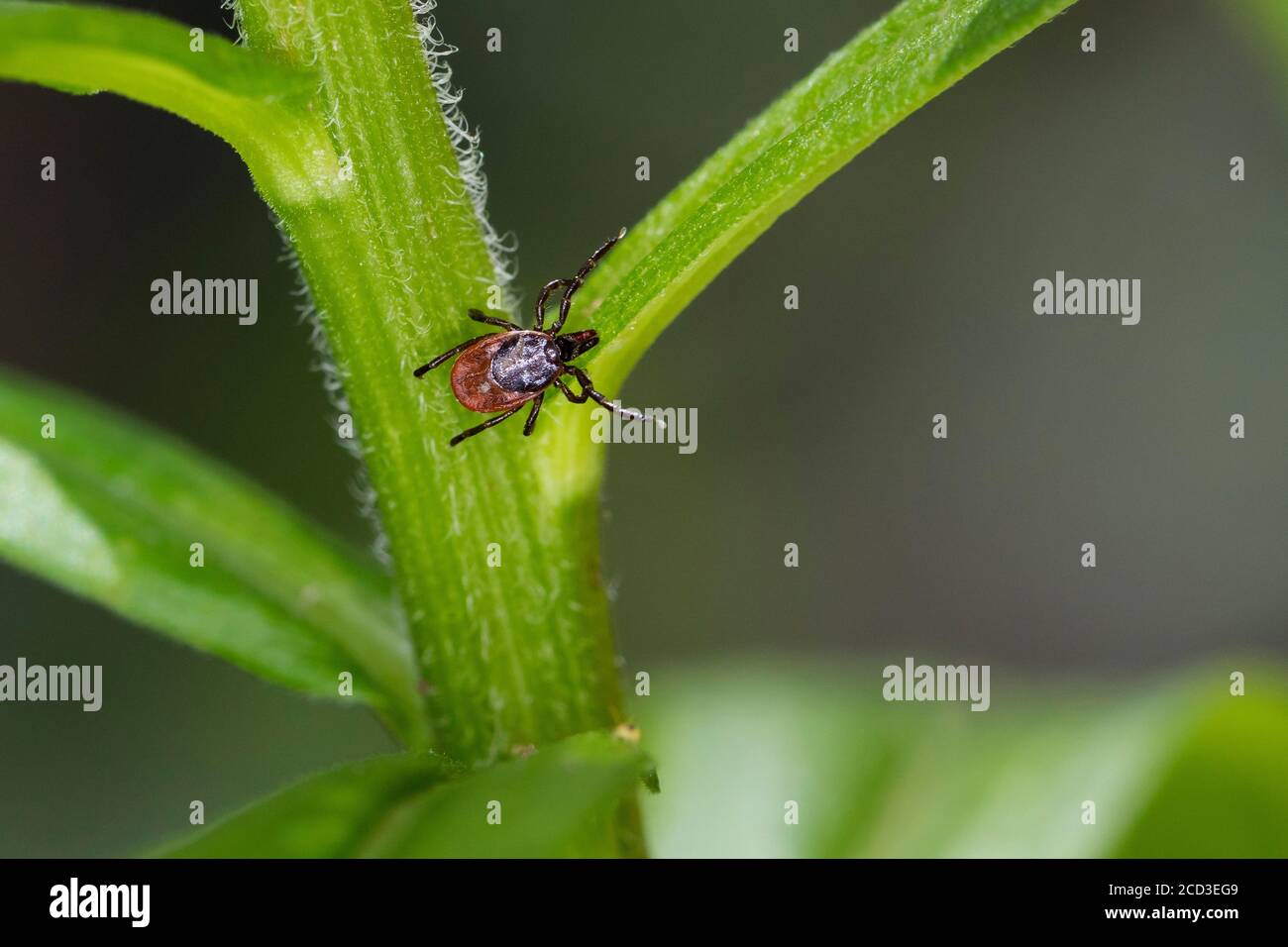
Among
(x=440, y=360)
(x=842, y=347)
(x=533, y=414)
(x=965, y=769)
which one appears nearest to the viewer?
(x=440, y=360)

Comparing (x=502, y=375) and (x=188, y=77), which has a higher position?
(x=188, y=77)

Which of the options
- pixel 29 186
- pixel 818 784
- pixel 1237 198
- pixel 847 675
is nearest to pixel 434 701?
pixel 818 784

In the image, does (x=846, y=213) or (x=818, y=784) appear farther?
(x=846, y=213)

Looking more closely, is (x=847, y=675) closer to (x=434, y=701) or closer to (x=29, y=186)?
(x=434, y=701)

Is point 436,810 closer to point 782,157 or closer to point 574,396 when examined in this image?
point 574,396

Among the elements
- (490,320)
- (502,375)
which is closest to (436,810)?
(490,320)

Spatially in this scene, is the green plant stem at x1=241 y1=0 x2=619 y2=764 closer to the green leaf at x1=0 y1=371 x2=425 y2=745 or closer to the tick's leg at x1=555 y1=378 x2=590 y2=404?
the tick's leg at x1=555 y1=378 x2=590 y2=404

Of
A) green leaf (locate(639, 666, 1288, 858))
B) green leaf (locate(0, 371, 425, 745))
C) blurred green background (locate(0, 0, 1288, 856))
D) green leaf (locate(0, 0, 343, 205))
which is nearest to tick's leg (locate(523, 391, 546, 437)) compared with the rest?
green leaf (locate(0, 0, 343, 205))
